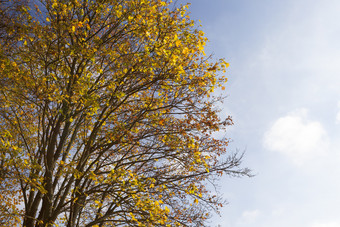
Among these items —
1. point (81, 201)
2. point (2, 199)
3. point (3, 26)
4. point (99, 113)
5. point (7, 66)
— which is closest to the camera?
point (7, 66)

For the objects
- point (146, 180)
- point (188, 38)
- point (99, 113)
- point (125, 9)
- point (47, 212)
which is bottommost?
point (47, 212)

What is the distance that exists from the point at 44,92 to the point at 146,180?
4.54 metres

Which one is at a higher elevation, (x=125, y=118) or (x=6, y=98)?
(x=125, y=118)

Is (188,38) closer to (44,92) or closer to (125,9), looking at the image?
(125,9)

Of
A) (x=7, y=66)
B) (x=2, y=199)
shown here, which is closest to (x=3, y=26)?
(x=7, y=66)

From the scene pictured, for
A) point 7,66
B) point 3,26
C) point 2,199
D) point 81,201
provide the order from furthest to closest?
point 2,199 → point 81,201 → point 3,26 → point 7,66

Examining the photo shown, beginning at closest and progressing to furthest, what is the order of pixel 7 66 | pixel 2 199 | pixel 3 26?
pixel 7 66
pixel 3 26
pixel 2 199

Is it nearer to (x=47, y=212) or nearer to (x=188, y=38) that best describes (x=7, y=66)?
(x=47, y=212)

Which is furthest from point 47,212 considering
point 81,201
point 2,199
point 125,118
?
point 2,199

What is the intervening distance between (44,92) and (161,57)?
13.5 ft

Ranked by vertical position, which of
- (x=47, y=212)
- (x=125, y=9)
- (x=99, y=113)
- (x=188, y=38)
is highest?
(x=125, y=9)

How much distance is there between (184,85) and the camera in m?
10.5

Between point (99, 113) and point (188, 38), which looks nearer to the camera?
point (188, 38)

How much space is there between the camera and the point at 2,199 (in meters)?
14.2
